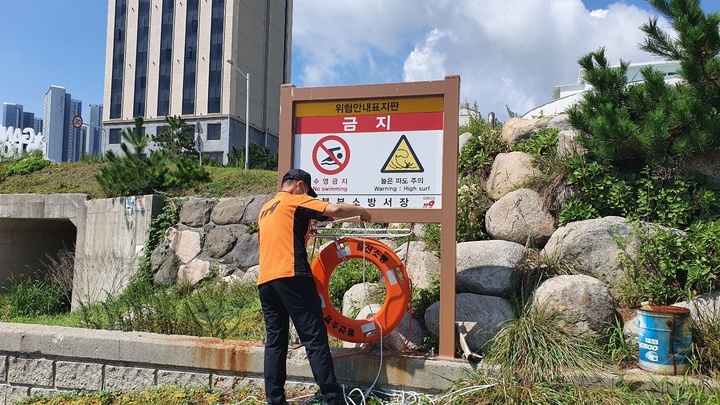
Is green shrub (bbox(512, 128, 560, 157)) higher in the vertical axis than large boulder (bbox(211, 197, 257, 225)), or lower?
higher

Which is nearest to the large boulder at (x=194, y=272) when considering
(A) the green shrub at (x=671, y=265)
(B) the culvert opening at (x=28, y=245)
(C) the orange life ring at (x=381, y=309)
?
(B) the culvert opening at (x=28, y=245)

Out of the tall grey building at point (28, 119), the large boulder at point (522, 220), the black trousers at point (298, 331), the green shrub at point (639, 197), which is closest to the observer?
the black trousers at point (298, 331)

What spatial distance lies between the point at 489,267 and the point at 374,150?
160cm

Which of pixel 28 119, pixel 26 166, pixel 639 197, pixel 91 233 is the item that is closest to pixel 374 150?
pixel 639 197

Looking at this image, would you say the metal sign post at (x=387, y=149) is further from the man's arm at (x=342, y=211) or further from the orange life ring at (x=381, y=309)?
the man's arm at (x=342, y=211)

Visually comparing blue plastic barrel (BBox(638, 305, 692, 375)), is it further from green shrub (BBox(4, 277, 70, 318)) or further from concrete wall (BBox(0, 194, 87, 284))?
concrete wall (BBox(0, 194, 87, 284))

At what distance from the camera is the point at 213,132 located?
172ft

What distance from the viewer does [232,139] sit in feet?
168

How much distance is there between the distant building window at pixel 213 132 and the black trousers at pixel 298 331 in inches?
1934

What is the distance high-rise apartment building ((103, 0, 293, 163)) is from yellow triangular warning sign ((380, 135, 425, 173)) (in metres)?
45.2

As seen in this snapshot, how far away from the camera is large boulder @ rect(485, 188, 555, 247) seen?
667cm

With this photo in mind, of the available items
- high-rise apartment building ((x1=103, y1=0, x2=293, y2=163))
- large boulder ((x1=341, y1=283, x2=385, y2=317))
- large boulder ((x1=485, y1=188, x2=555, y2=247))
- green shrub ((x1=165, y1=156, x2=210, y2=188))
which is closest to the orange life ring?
large boulder ((x1=341, y1=283, x2=385, y2=317))

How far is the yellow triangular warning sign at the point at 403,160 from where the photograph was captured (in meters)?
5.12

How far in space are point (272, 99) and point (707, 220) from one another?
55.2m
